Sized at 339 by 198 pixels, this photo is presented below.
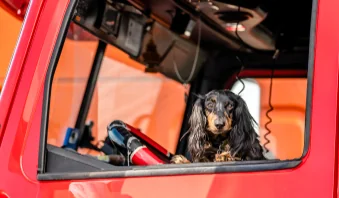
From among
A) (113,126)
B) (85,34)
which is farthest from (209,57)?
(113,126)

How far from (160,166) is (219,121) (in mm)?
227

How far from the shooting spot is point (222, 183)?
6.24ft

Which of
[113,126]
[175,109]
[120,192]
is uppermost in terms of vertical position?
[175,109]

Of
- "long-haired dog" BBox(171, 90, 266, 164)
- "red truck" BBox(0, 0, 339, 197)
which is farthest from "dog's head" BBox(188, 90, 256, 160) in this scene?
"red truck" BBox(0, 0, 339, 197)

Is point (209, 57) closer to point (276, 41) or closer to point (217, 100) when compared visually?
point (276, 41)

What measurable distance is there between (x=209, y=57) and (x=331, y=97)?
1997 millimetres

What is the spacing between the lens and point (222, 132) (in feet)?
7.02

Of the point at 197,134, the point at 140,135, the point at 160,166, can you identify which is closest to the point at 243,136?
the point at 197,134

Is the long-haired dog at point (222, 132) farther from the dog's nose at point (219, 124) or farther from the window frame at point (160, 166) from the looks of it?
the window frame at point (160, 166)

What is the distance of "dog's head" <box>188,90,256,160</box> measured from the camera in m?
2.14

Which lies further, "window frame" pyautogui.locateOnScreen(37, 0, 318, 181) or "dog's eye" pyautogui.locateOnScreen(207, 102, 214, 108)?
"dog's eye" pyautogui.locateOnScreen(207, 102, 214, 108)

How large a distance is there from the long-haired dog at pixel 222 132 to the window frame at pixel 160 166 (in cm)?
17

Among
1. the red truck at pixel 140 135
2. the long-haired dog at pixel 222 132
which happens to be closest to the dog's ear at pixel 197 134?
the long-haired dog at pixel 222 132

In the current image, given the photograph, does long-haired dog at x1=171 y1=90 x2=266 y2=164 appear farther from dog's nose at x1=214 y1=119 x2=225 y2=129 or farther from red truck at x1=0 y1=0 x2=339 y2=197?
red truck at x1=0 y1=0 x2=339 y2=197
